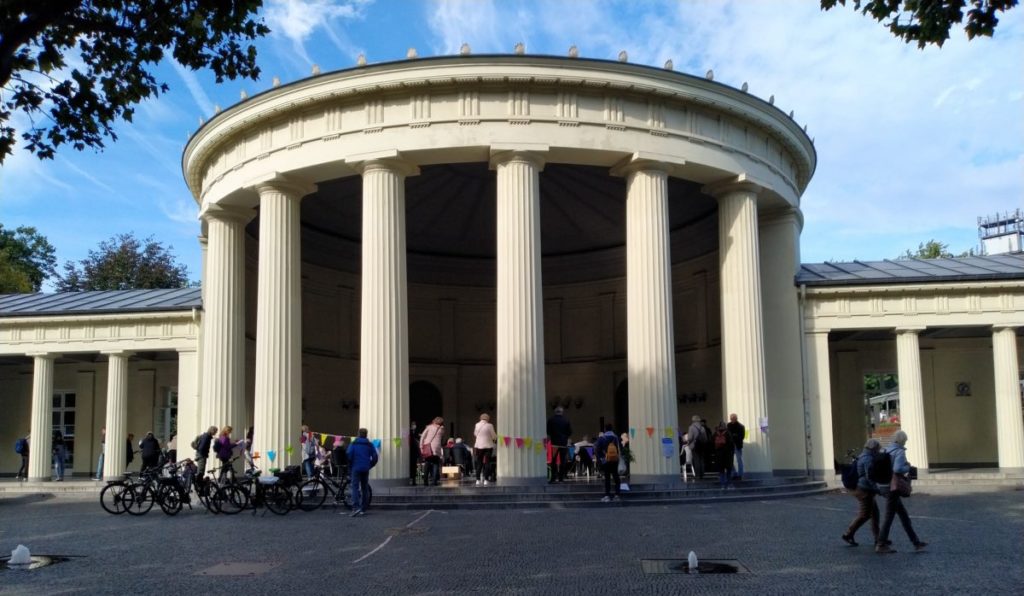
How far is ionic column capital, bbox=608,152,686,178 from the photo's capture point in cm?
2311

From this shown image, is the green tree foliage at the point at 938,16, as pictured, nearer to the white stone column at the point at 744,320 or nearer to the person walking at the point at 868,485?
the person walking at the point at 868,485

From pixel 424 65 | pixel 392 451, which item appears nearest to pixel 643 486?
pixel 392 451

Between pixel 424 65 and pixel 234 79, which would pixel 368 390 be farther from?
pixel 234 79

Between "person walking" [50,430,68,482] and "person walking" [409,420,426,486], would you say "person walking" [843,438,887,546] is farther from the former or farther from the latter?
"person walking" [50,430,68,482]

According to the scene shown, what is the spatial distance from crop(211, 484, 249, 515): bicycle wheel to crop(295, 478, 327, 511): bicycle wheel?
108 cm

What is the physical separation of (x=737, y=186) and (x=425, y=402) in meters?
17.4

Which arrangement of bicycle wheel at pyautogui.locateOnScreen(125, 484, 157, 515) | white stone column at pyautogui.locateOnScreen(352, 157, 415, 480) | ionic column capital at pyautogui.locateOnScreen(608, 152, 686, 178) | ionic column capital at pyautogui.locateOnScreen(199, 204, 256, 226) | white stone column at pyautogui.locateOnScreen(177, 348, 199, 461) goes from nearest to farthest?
bicycle wheel at pyautogui.locateOnScreen(125, 484, 157, 515)
white stone column at pyautogui.locateOnScreen(352, 157, 415, 480)
ionic column capital at pyautogui.locateOnScreen(608, 152, 686, 178)
ionic column capital at pyautogui.locateOnScreen(199, 204, 256, 226)
white stone column at pyautogui.locateOnScreen(177, 348, 199, 461)

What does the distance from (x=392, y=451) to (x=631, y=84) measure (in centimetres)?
1065

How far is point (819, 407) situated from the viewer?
27.2m

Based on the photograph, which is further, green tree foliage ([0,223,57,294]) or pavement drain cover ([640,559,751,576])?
Result: green tree foliage ([0,223,57,294])

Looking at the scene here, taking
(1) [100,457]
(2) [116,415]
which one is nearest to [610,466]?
(2) [116,415]

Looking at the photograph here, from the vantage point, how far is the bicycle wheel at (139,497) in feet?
60.2

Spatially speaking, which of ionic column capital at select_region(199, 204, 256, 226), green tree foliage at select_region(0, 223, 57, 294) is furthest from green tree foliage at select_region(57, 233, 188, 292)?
ionic column capital at select_region(199, 204, 256, 226)

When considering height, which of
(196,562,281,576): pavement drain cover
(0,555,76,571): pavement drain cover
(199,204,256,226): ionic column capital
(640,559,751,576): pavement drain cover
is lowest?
(640,559,751,576): pavement drain cover
